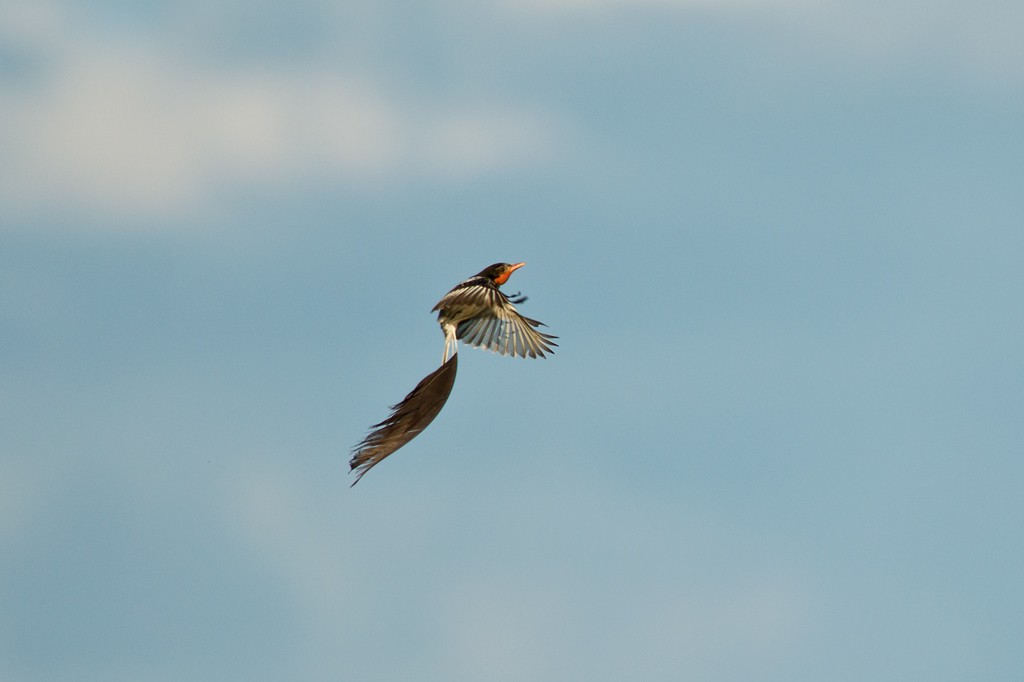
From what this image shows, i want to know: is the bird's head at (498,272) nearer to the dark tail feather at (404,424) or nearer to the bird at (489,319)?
the bird at (489,319)

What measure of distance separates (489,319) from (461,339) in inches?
24.8

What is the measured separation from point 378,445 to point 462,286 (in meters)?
7.06

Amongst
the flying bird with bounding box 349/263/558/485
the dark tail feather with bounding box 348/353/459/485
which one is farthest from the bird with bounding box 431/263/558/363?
the dark tail feather with bounding box 348/353/459/485

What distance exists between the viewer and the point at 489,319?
57.0ft

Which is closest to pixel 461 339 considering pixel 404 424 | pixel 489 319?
pixel 489 319

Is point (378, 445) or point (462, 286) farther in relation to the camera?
point (462, 286)

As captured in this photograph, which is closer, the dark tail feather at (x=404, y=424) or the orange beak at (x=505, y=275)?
the dark tail feather at (x=404, y=424)

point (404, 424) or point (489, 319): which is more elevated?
point (489, 319)

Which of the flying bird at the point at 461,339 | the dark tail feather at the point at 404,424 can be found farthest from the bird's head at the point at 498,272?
the dark tail feather at the point at 404,424

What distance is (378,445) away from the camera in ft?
30.8

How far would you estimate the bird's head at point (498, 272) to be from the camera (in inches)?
673

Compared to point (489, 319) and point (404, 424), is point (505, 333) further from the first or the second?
point (404, 424)

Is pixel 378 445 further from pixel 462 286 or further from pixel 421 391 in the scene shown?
pixel 462 286

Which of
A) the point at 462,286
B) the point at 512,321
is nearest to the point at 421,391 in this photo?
the point at 462,286
